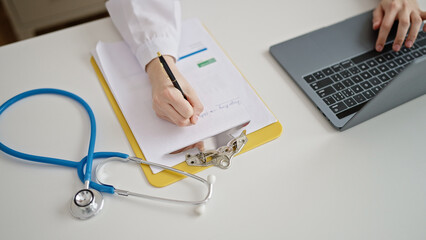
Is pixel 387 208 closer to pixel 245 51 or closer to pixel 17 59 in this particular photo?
pixel 245 51

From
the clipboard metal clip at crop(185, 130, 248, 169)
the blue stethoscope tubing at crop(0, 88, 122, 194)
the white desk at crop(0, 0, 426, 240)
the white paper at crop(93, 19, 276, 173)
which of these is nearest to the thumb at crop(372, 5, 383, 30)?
the white desk at crop(0, 0, 426, 240)

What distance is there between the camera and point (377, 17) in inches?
36.9

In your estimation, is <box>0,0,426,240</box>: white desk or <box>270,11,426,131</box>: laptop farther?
<box>270,11,426,131</box>: laptop

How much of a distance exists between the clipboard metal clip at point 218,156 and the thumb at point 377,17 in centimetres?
54

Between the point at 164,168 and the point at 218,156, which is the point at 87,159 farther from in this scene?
the point at 218,156

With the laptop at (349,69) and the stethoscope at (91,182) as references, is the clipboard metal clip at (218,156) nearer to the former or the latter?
the stethoscope at (91,182)

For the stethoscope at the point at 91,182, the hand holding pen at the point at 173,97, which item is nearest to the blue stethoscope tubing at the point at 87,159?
the stethoscope at the point at 91,182

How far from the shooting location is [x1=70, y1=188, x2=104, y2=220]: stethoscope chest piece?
61 cm

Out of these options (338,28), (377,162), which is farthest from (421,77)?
(338,28)

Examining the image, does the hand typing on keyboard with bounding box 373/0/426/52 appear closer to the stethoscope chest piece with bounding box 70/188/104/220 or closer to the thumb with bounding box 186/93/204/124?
the thumb with bounding box 186/93/204/124

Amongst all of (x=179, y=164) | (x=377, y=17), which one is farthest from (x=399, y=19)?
(x=179, y=164)

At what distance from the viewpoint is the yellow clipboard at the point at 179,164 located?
0.67 meters

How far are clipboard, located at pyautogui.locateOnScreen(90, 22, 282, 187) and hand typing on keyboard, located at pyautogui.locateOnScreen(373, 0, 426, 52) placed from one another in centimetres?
40

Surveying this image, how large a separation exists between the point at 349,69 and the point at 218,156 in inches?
16.3
